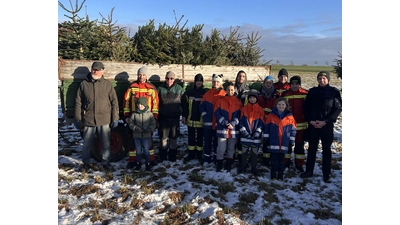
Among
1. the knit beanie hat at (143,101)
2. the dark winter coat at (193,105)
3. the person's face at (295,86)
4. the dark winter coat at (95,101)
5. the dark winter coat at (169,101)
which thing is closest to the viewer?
the dark winter coat at (95,101)

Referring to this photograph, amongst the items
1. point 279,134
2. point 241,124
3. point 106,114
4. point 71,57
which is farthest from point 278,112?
point 71,57

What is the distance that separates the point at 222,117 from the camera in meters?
5.19

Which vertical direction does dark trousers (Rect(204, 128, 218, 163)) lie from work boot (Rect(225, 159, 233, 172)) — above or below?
above

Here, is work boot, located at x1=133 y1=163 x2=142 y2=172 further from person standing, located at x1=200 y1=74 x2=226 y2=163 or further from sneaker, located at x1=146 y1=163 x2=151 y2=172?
person standing, located at x1=200 y1=74 x2=226 y2=163

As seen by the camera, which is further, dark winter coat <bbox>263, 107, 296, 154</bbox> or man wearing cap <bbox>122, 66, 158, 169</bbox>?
man wearing cap <bbox>122, 66, 158, 169</bbox>

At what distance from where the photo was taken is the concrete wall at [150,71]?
16.6 ft

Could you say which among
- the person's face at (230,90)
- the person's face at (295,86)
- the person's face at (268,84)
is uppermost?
the person's face at (268,84)

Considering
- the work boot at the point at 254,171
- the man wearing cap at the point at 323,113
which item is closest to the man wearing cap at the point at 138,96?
the work boot at the point at 254,171

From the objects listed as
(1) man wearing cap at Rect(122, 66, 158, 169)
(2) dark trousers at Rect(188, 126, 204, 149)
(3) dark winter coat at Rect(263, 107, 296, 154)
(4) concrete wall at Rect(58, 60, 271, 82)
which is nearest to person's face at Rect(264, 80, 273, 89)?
(3) dark winter coat at Rect(263, 107, 296, 154)

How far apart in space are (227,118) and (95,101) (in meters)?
2.59

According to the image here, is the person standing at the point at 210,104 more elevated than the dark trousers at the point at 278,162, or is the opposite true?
the person standing at the point at 210,104

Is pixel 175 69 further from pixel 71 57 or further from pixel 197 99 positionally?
pixel 71 57

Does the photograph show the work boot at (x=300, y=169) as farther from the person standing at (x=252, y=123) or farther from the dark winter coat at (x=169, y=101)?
the dark winter coat at (x=169, y=101)

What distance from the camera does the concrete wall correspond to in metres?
5.07
